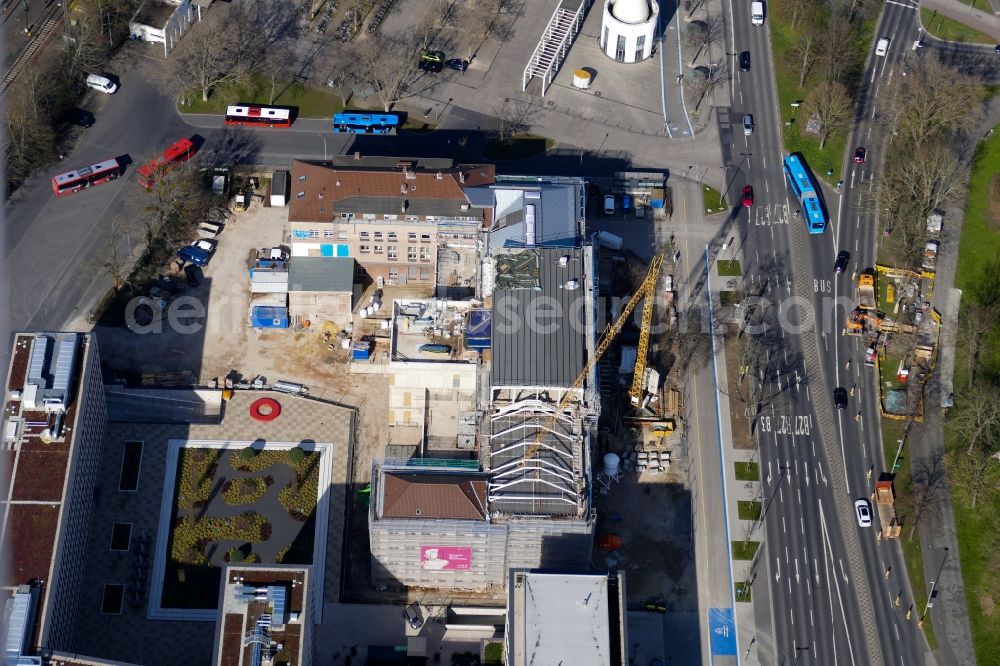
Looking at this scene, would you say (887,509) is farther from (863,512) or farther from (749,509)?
(749,509)

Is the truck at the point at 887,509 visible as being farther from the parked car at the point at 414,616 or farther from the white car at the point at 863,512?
the parked car at the point at 414,616

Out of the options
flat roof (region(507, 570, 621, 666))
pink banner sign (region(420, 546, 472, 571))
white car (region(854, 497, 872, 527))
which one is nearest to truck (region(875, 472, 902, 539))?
white car (region(854, 497, 872, 527))

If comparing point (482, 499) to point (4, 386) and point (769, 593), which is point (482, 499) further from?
point (4, 386)

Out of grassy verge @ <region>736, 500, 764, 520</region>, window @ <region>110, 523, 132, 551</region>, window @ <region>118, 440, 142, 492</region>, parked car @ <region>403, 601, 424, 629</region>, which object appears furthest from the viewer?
grassy verge @ <region>736, 500, 764, 520</region>

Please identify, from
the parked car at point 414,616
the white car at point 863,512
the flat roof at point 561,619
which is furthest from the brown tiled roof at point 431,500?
the white car at point 863,512

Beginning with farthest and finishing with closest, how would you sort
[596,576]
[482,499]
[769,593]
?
[769,593]
[482,499]
[596,576]

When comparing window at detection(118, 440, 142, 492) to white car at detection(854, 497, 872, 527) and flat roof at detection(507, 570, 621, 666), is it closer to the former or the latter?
flat roof at detection(507, 570, 621, 666)

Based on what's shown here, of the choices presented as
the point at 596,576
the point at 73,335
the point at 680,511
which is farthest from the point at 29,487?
the point at 680,511
